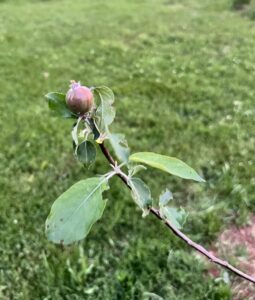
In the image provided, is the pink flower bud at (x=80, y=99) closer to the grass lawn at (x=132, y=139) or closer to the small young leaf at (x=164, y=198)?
the small young leaf at (x=164, y=198)

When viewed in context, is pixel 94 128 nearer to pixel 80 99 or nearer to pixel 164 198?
pixel 80 99

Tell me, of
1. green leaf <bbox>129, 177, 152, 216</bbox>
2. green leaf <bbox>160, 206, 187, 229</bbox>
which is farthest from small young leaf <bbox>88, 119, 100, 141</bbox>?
green leaf <bbox>160, 206, 187, 229</bbox>

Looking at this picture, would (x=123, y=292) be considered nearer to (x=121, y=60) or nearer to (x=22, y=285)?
(x=22, y=285)

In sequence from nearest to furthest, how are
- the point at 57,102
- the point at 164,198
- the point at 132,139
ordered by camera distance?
the point at 57,102
the point at 164,198
the point at 132,139

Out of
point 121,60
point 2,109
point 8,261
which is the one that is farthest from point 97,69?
point 8,261

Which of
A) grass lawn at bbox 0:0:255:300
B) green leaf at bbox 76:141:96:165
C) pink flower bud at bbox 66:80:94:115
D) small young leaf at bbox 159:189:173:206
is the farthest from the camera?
grass lawn at bbox 0:0:255:300

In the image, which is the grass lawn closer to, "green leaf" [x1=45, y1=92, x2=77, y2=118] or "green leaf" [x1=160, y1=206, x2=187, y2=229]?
"green leaf" [x1=160, y1=206, x2=187, y2=229]

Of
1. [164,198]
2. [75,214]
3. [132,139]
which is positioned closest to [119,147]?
[75,214]

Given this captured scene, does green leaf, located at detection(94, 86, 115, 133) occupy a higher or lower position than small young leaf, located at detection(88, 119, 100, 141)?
higher
